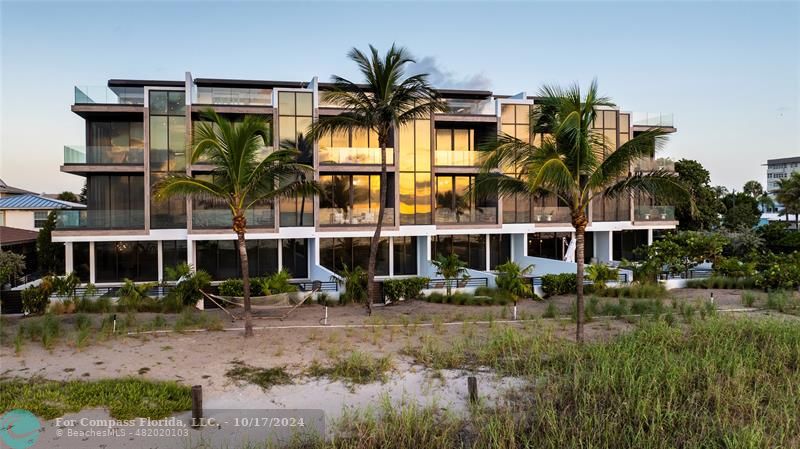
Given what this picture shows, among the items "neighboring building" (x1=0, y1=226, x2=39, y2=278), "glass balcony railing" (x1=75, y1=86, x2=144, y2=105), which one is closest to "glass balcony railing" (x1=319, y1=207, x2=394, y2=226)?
"glass balcony railing" (x1=75, y1=86, x2=144, y2=105)

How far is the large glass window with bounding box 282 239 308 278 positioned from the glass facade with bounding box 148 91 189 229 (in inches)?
204

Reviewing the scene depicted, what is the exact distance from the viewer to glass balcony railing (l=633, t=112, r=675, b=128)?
28031 mm

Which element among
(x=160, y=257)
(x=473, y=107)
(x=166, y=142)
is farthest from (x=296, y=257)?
(x=473, y=107)

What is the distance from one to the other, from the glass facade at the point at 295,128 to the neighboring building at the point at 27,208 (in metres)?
Answer: 12.1

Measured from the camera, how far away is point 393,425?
7.07 meters

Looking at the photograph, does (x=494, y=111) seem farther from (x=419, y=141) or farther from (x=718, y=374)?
(x=718, y=374)

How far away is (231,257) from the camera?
80.1 feet

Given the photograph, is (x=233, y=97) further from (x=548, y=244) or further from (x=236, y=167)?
(x=548, y=244)

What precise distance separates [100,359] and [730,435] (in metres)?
11.9

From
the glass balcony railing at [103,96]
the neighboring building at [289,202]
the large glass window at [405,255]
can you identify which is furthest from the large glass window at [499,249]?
the glass balcony railing at [103,96]

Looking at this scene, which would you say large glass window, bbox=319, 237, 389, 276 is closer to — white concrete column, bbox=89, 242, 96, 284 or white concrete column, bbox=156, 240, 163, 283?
white concrete column, bbox=156, 240, 163, 283

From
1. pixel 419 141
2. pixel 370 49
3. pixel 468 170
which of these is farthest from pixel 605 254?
pixel 370 49

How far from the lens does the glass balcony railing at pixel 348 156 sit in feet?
77.6

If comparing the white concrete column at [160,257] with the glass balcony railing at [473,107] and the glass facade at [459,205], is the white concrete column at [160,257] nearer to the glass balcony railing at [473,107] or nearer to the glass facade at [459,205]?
the glass facade at [459,205]
